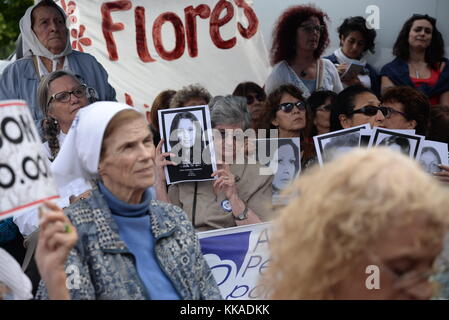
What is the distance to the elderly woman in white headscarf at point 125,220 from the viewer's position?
2816mm

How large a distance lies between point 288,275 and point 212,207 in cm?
255

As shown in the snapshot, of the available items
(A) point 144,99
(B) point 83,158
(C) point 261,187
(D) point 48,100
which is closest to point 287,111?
(C) point 261,187

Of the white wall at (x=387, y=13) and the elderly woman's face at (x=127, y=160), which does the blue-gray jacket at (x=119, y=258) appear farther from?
the white wall at (x=387, y=13)

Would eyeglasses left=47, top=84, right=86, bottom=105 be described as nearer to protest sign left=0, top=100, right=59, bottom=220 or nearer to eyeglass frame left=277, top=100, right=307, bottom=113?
eyeglass frame left=277, top=100, right=307, bottom=113

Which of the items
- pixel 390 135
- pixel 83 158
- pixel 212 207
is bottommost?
pixel 212 207

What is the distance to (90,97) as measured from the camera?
491 cm

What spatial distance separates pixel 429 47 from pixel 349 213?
470 cm

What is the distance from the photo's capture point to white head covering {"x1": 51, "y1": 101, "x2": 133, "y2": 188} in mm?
2945

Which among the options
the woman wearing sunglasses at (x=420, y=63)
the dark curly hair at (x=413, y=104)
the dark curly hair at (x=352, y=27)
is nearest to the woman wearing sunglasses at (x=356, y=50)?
the dark curly hair at (x=352, y=27)

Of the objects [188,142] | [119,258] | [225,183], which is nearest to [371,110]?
[225,183]

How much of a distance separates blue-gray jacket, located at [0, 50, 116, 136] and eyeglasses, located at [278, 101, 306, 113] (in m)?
1.33

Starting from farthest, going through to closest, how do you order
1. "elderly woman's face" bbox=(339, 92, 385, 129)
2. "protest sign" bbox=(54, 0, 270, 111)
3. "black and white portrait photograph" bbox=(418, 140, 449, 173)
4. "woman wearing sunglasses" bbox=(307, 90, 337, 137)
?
"protest sign" bbox=(54, 0, 270, 111) < "woman wearing sunglasses" bbox=(307, 90, 337, 137) < "elderly woman's face" bbox=(339, 92, 385, 129) < "black and white portrait photograph" bbox=(418, 140, 449, 173)

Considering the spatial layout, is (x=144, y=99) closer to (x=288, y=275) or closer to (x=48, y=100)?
(x=48, y=100)

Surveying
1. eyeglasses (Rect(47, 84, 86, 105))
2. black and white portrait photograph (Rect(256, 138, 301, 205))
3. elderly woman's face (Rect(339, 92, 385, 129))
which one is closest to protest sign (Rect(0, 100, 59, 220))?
eyeglasses (Rect(47, 84, 86, 105))
